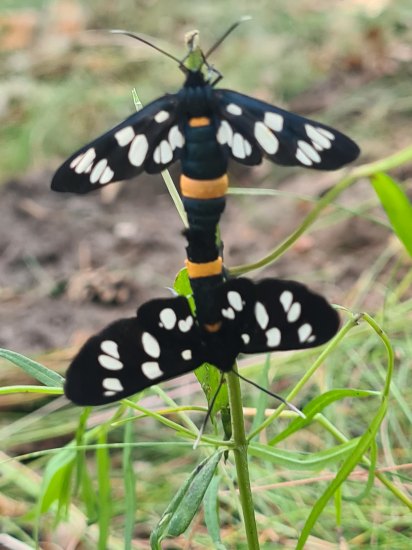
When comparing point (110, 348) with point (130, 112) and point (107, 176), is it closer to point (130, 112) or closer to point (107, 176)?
point (107, 176)

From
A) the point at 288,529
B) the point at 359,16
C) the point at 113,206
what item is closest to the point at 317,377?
the point at 288,529

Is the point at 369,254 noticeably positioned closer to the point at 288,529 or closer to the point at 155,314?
the point at 288,529

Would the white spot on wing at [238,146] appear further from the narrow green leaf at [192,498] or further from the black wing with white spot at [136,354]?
the narrow green leaf at [192,498]

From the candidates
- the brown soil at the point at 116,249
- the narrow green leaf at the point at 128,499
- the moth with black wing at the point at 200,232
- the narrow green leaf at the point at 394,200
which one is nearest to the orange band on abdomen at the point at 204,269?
the moth with black wing at the point at 200,232

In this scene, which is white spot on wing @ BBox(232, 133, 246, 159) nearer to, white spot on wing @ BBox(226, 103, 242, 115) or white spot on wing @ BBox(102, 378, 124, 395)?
white spot on wing @ BBox(226, 103, 242, 115)

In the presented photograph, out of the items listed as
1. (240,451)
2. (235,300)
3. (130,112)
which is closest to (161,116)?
(235,300)

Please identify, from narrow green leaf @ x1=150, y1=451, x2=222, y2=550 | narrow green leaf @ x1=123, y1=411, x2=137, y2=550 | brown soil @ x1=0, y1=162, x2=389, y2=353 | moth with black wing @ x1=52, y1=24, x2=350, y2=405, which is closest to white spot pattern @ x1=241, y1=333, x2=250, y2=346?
moth with black wing @ x1=52, y1=24, x2=350, y2=405
